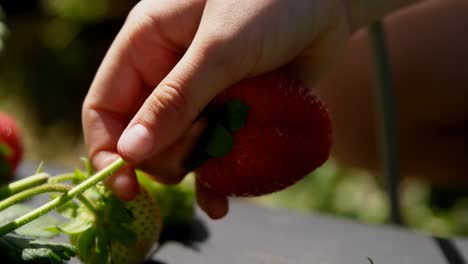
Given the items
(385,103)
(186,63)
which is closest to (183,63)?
(186,63)

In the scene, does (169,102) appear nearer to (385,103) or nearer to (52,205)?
(52,205)

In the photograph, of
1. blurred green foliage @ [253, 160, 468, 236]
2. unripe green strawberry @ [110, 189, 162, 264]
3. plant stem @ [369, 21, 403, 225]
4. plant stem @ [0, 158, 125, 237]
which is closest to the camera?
plant stem @ [0, 158, 125, 237]

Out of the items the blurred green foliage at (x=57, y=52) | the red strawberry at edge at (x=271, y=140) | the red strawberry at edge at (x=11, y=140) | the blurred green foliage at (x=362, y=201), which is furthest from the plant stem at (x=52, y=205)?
the blurred green foliage at (x=57, y=52)

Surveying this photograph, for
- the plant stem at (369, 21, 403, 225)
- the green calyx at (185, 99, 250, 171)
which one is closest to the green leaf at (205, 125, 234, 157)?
the green calyx at (185, 99, 250, 171)

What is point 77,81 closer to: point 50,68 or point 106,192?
point 50,68

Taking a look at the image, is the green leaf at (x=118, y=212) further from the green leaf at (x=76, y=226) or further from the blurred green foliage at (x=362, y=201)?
the blurred green foliage at (x=362, y=201)

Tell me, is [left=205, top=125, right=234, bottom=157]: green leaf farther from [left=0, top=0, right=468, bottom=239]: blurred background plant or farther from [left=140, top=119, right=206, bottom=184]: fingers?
[left=0, top=0, right=468, bottom=239]: blurred background plant
